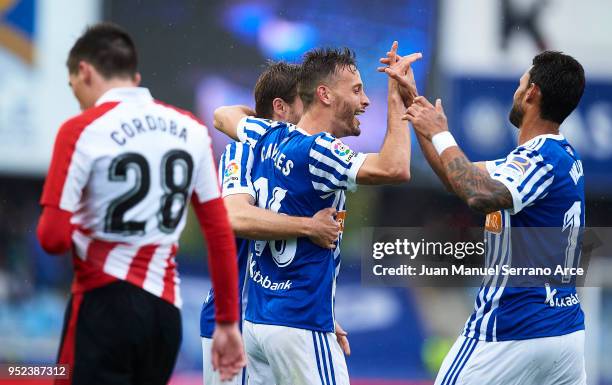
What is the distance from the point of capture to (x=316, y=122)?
4.95 m

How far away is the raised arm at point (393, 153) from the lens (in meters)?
4.52

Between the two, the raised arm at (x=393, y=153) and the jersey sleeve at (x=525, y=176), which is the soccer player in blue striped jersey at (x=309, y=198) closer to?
the raised arm at (x=393, y=153)

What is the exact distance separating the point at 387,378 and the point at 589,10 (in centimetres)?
334

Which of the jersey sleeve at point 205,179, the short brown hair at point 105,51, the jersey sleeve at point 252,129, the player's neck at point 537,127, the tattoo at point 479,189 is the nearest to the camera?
the short brown hair at point 105,51

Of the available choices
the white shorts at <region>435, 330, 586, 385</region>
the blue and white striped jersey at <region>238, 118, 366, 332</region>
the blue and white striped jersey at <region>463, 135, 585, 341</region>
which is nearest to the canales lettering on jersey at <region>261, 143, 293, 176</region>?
the blue and white striped jersey at <region>238, 118, 366, 332</region>

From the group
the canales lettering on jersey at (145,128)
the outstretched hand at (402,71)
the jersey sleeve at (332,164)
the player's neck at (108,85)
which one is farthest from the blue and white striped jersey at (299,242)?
the player's neck at (108,85)

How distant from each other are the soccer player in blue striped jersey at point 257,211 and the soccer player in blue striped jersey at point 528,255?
65 centimetres

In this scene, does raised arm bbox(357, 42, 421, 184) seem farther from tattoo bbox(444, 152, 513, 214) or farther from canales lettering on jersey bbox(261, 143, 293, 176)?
canales lettering on jersey bbox(261, 143, 293, 176)

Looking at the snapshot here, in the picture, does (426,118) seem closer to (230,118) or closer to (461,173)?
(461,173)

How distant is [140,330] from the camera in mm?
3592

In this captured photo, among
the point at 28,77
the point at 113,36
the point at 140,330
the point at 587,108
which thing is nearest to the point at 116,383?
the point at 140,330

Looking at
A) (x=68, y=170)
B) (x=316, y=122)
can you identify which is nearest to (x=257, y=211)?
(x=316, y=122)

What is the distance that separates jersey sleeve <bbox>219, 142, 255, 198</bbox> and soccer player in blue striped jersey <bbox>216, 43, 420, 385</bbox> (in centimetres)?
5

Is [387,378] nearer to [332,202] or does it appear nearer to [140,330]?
[332,202]
